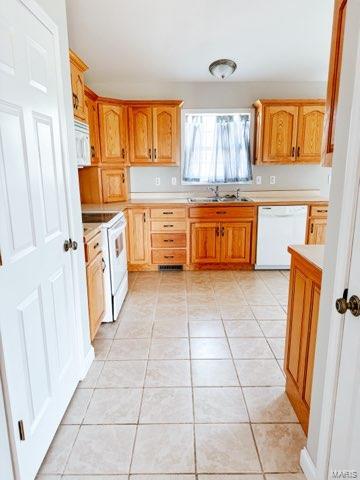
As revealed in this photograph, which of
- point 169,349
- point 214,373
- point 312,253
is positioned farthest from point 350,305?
point 169,349

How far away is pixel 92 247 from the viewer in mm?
2377

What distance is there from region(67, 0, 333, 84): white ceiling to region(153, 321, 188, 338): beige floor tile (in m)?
2.95

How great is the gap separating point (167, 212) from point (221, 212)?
2.24ft

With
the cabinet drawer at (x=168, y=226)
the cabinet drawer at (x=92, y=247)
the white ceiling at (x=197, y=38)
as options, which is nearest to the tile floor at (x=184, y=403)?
the cabinet drawer at (x=92, y=247)

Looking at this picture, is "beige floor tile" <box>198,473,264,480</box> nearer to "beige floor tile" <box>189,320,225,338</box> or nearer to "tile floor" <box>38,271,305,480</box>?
"tile floor" <box>38,271,305,480</box>

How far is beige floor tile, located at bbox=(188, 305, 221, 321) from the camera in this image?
9.74 ft

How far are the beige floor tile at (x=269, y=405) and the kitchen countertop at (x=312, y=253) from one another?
35.3 inches

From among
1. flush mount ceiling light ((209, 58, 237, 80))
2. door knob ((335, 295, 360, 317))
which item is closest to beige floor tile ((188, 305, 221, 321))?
door knob ((335, 295, 360, 317))

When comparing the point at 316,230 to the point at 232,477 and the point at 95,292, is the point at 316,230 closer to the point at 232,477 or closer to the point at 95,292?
the point at 95,292

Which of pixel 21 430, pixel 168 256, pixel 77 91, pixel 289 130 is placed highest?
pixel 77 91

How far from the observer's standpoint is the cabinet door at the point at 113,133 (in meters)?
3.81

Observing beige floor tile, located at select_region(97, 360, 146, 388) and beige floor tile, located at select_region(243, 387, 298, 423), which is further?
beige floor tile, located at select_region(97, 360, 146, 388)

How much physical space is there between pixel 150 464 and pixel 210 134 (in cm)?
395

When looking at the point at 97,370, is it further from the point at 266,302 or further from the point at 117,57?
the point at 117,57
